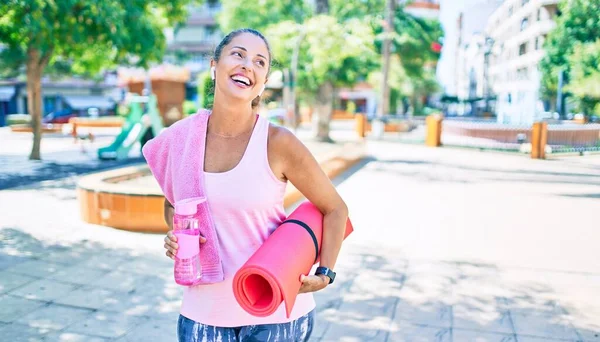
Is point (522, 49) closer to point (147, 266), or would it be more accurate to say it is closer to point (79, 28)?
point (79, 28)

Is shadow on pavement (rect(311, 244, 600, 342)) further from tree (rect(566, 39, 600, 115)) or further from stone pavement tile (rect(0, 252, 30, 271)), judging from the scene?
tree (rect(566, 39, 600, 115))

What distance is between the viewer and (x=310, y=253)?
5.48 ft

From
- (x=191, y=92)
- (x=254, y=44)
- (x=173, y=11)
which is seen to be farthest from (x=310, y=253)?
(x=191, y=92)

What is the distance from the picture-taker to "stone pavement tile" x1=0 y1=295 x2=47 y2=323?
153 inches

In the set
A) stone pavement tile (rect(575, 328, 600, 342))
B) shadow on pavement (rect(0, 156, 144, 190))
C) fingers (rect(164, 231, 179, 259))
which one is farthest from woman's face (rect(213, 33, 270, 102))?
shadow on pavement (rect(0, 156, 144, 190))

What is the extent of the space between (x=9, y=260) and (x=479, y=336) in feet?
13.9

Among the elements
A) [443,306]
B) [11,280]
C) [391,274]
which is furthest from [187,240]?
[11,280]

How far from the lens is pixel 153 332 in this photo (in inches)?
145

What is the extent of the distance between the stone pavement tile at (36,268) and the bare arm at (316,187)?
3.83 metres

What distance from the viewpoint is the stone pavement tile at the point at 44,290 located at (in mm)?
4297

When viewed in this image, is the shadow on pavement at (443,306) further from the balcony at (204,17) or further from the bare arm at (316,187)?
the balcony at (204,17)

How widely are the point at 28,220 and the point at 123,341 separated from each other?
423cm

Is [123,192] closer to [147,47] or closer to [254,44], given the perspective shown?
[254,44]

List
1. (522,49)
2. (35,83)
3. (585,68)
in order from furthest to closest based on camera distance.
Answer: (522,49) < (585,68) < (35,83)
